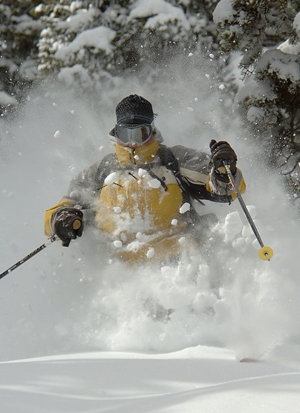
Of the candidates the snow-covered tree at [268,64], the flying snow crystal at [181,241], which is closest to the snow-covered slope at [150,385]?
the flying snow crystal at [181,241]

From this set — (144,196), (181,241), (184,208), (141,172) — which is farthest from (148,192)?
(181,241)

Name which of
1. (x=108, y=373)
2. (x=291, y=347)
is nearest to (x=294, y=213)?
(x=291, y=347)

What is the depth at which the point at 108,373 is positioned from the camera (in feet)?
8.79

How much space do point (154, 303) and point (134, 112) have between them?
6.36 ft

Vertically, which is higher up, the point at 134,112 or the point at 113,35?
the point at 113,35

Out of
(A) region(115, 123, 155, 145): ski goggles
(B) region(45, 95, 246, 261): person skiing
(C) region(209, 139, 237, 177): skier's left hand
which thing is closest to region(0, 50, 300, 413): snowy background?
(B) region(45, 95, 246, 261): person skiing

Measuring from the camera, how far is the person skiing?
15.3 feet

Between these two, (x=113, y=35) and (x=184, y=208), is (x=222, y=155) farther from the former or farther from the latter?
(x=113, y=35)

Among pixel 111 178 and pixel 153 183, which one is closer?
pixel 153 183

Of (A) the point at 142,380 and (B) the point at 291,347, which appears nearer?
(A) the point at 142,380

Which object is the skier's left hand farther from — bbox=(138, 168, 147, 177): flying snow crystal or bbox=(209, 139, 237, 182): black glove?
bbox=(138, 168, 147, 177): flying snow crystal

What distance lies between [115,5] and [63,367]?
258 inches

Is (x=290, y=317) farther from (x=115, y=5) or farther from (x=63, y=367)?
(x=115, y=5)

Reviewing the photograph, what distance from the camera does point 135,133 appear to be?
15.7 feet
